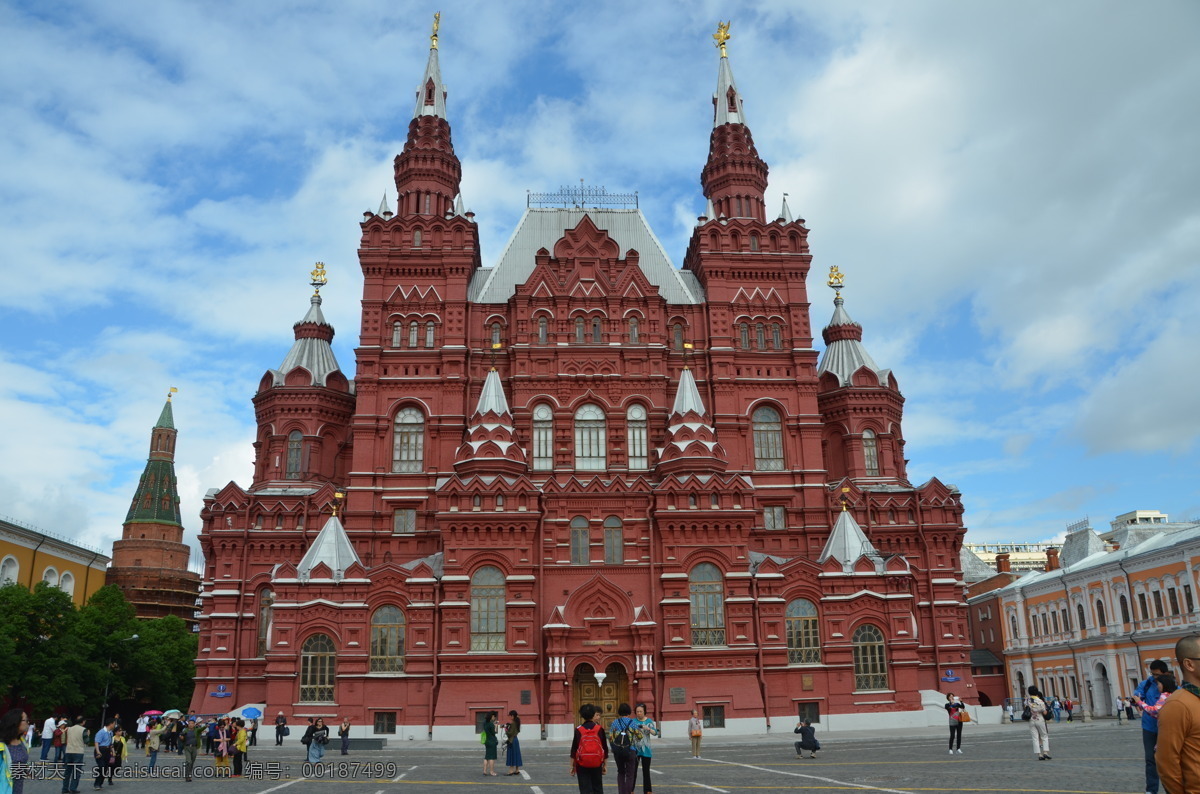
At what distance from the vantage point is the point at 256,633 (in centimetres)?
4803

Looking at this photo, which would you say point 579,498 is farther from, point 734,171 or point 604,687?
point 734,171

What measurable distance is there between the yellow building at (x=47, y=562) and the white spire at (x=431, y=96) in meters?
38.5

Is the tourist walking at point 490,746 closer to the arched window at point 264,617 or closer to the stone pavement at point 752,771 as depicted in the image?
the stone pavement at point 752,771

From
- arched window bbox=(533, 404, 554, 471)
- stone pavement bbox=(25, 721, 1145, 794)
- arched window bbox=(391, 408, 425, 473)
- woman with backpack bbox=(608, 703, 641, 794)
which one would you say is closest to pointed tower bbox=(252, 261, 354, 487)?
arched window bbox=(391, 408, 425, 473)

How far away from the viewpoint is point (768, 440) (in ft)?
170

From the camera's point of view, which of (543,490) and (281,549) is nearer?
(543,490)

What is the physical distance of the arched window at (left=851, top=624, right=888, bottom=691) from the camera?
4528 centimetres

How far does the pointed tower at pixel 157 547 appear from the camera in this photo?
321 feet

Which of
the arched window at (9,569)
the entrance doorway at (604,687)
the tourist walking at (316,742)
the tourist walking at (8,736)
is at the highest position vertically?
the arched window at (9,569)

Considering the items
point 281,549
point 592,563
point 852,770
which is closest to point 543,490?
point 592,563

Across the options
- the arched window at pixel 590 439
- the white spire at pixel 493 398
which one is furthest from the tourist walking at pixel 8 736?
the arched window at pixel 590 439

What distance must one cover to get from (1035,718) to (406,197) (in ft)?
143

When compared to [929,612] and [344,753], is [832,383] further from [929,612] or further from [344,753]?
[344,753]

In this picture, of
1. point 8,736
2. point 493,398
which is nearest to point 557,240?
point 493,398
